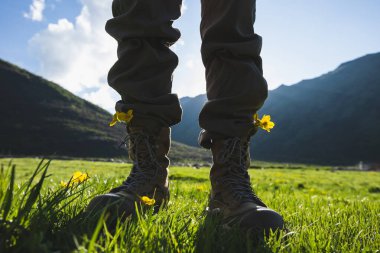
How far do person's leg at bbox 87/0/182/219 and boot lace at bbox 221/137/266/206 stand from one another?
449mm

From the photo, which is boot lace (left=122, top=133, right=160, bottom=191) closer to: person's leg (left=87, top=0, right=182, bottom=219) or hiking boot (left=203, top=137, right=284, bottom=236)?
person's leg (left=87, top=0, right=182, bottom=219)

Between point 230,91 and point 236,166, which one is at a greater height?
point 230,91

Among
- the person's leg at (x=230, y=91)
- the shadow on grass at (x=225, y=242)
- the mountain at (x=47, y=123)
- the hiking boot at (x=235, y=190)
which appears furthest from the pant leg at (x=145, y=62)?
the mountain at (x=47, y=123)

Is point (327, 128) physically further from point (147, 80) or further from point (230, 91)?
point (147, 80)

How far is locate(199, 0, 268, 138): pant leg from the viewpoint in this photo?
238cm

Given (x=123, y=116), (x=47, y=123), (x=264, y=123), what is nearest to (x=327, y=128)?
(x=47, y=123)

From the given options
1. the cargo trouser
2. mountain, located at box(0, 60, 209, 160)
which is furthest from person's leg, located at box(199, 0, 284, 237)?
mountain, located at box(0, 60, 209, 160)

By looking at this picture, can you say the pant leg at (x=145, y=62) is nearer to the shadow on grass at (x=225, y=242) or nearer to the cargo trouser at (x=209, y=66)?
the cargo trouser at (x=209, y=66)

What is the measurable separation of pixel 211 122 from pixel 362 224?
112 centimetres


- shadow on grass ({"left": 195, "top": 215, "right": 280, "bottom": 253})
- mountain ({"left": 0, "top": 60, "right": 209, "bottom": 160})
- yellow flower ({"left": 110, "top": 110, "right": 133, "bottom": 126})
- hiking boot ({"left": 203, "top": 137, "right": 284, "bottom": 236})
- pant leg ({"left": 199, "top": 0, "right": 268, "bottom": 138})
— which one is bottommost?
shadow on grass ({"left": 195, "top": 215, "right": 280, "bottom": 253})

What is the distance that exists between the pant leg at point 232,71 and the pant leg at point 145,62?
10.4 inches


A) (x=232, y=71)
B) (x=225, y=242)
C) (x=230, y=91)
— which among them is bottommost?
(x=225, y=242)

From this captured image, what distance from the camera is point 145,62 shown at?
246cm

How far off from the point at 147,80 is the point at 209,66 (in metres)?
0.45
